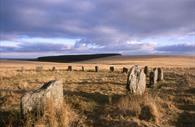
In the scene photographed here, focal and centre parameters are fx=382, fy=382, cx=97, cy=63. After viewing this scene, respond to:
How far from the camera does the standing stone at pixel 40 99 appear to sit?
1143cm

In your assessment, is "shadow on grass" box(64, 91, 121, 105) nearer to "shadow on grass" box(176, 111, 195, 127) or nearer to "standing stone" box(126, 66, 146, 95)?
"standing stone" box(126, 66, 146, 95)

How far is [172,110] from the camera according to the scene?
13570 millimetres

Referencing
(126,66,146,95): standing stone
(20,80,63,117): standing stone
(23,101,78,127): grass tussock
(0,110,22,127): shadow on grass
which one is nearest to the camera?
(23,101,78,127): grass tussock


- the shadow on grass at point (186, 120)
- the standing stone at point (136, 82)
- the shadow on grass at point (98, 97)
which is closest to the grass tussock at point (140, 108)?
the shadow on grass at point (186, 120)

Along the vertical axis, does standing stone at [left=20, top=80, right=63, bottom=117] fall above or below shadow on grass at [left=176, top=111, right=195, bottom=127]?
above

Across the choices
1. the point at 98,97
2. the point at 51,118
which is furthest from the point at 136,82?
the point at 51,118

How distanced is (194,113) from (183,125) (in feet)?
4.87

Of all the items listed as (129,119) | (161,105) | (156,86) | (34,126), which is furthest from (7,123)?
(156,86)

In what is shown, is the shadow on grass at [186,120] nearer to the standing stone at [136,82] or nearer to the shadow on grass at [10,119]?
the standing stone at [136,82]

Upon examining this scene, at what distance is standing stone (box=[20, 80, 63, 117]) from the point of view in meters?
11.4

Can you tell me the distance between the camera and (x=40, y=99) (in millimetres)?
11633

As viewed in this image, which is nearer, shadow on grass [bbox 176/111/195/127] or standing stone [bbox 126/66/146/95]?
shadow on grass [bbox 176/111/195/127]

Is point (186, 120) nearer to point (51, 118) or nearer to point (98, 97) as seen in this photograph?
point (98, 97)

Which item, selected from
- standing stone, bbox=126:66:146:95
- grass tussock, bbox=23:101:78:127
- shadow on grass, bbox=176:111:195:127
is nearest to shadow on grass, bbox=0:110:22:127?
grass tussock, bbox=23:101:78:127
